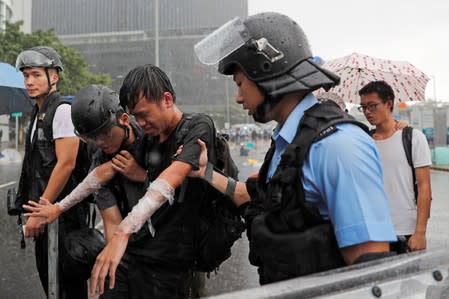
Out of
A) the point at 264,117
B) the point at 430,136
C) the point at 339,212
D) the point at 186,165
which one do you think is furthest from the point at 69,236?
the point at 430,136

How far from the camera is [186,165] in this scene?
1815 mm

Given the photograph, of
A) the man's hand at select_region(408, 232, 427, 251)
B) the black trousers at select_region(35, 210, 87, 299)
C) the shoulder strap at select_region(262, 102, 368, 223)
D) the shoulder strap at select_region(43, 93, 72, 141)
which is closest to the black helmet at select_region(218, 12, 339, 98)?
the shoulder strap at select_region(262, 102, 368, 223)

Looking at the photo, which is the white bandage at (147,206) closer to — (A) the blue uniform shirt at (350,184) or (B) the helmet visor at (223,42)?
(B) the helmet visor at (223,42)

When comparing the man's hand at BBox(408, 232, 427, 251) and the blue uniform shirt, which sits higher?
the blue uniform shirt

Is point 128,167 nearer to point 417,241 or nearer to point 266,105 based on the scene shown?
point 266,105

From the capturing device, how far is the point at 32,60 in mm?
2828

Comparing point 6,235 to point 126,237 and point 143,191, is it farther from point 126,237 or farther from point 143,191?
point 126,237

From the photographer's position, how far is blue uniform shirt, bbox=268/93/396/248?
3.71 ft

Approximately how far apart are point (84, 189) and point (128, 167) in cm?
31

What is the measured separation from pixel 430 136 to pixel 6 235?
17403 millimetres

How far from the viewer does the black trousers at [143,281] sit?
2.11 meters

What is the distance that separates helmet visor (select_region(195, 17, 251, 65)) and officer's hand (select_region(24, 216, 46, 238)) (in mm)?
1361

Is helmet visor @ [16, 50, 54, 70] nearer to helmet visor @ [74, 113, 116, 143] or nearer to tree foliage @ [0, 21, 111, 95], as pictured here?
helmet visor @ [74, 113, 116, 143]

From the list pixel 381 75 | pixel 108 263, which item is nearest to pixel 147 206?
pixel 108 263
